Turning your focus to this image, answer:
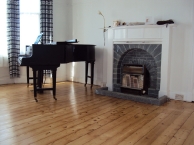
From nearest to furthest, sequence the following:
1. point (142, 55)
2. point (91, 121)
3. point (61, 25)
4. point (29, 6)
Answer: point (91, 121) < point (142, 55) < point (29, 6) < point (61, 25)

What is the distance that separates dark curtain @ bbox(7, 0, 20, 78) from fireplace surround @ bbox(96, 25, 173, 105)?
98.9 inches

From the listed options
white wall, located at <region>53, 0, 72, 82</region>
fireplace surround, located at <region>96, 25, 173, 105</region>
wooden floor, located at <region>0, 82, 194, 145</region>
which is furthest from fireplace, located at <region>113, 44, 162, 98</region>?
white wall, located at <region>53, 0, 72, 82</region>

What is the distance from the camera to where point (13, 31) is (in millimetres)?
5703

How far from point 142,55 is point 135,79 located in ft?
1.87

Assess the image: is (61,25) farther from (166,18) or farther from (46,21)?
(166,18)

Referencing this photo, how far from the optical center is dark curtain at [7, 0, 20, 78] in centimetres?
564

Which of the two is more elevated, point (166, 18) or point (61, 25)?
point (61, 25)

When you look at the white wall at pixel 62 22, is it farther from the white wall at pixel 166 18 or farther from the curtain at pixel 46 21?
the white wall at pixel 166 18

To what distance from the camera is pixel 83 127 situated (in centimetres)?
281

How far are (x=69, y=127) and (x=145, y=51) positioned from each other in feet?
8.68

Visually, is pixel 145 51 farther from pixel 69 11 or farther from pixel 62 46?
pixel 69 11

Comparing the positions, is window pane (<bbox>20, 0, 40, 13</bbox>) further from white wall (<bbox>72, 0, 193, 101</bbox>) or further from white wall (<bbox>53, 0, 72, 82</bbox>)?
white wall (<bbox>72, 0, 193, 101</bbox>)

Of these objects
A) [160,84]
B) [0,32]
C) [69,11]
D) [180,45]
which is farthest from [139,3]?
[0,32]

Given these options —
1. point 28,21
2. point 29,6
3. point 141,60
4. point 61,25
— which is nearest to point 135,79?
point 141,60
